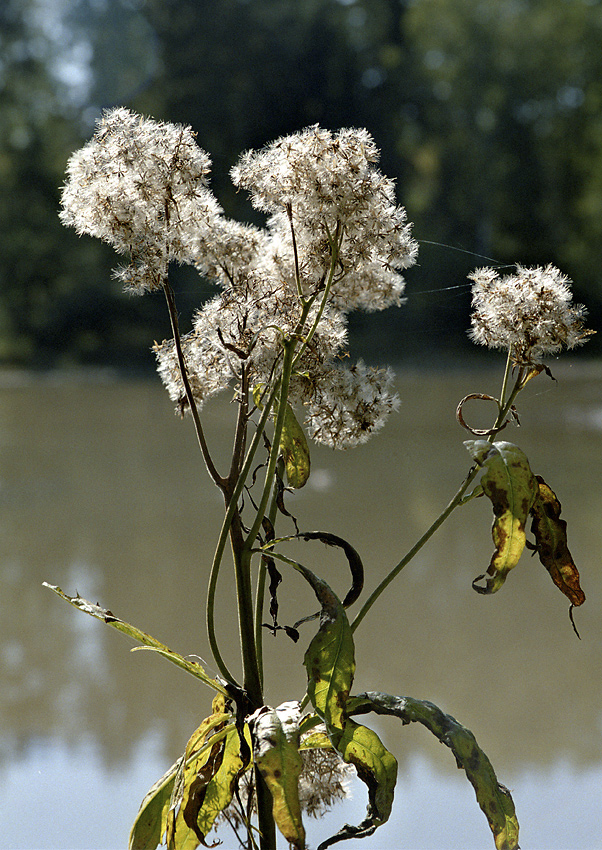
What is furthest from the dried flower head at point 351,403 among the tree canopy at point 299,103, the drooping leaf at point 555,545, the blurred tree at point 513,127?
the tree canopy at point 299,103

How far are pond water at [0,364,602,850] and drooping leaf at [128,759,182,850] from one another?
1.10ft

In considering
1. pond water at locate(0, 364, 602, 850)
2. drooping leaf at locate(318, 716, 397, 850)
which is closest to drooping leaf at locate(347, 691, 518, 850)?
drooping leaf at locate(318, 716, 397, 850)

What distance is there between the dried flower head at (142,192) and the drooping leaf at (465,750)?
27 cm

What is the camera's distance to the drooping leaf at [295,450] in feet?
1.67

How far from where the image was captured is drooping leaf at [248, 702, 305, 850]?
41cm

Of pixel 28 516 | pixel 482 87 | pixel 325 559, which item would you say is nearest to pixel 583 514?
pixel 325 559

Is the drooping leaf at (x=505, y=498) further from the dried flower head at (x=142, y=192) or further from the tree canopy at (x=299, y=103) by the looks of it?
the tree canopy at (x=299, y=103)

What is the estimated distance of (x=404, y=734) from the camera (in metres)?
1.05

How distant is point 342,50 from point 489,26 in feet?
2.10

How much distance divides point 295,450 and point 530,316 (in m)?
0.16

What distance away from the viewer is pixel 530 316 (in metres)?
0.46

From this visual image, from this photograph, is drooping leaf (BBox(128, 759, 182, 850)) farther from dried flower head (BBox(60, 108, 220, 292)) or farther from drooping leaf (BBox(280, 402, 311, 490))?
dried flower head (BBox(60, 108, 220, 292))

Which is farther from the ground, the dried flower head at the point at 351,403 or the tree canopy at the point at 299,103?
the tree canopy at the point at 299,103

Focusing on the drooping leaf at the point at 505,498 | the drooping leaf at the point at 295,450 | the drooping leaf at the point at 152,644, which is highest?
the drooping leaf at the point at 295,450
